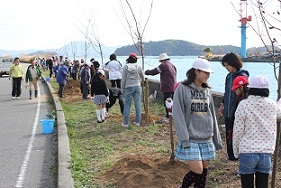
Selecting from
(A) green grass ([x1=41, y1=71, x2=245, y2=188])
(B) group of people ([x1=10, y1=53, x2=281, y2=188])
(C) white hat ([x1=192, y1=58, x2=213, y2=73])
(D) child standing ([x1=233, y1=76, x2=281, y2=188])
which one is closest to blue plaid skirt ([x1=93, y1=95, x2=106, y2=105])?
(A) green grass ([x1=41, y1=71, x2=245, y2=188])

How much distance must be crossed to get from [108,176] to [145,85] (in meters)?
4.57

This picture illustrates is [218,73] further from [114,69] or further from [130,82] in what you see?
[130,82]

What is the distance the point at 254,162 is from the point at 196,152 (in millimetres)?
620

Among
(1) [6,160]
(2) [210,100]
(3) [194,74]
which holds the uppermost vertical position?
(3) [194,74]

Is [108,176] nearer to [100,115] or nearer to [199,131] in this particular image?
[199,131]

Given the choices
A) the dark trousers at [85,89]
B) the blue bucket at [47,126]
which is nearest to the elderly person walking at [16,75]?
the dark trousers at [85,89]

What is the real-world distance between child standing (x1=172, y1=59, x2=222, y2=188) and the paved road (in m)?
2.37

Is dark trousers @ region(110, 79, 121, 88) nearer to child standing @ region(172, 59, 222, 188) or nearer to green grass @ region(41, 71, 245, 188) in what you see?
green grass @ region(41, 71, 245, 188)

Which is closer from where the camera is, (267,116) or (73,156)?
(267,116)

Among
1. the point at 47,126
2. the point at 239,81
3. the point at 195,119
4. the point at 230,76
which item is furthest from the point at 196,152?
the point at 47,126

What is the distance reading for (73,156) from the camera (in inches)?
267

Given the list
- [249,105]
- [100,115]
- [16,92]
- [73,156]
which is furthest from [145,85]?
[16,92]

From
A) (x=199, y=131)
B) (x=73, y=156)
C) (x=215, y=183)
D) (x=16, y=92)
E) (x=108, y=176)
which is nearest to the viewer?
(x=199, y=131)

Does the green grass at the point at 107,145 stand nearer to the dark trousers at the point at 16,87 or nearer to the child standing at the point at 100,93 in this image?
the child standing at the point at 100,93
